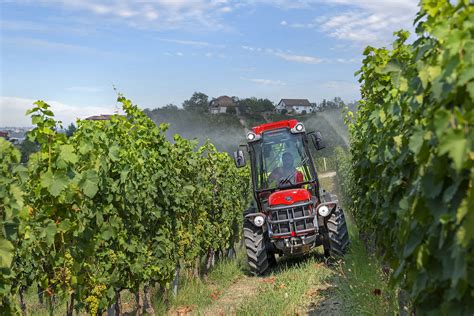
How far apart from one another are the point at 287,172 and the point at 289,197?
617 millimetres

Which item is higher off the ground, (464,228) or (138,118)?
(138,118)

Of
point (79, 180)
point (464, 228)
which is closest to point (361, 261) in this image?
point (79, 180)

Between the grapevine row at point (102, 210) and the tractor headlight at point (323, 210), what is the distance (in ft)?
7.11

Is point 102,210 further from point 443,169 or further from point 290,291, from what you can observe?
point 443,169

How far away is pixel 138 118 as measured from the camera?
25.9ft

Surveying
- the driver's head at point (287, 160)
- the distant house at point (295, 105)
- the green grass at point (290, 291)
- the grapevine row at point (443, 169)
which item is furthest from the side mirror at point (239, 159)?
the distant house at point (295, 105)

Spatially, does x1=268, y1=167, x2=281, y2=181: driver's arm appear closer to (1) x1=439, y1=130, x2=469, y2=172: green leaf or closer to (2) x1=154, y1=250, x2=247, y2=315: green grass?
(2) x1=154, y1=250, x2=247, y2=315: green grass

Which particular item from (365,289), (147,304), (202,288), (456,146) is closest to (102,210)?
(147,304)

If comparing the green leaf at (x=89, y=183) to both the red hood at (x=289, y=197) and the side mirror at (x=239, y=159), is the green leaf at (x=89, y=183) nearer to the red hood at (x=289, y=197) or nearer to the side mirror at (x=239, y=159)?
the side mirror at (x=239, y=159)

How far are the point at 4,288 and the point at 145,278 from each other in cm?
319

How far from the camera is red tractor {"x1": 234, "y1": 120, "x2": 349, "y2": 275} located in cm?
841

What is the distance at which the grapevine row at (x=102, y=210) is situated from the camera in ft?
14.1

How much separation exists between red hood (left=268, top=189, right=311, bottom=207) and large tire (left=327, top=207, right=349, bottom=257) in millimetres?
530

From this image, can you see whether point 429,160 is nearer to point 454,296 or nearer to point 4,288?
point 454,296
